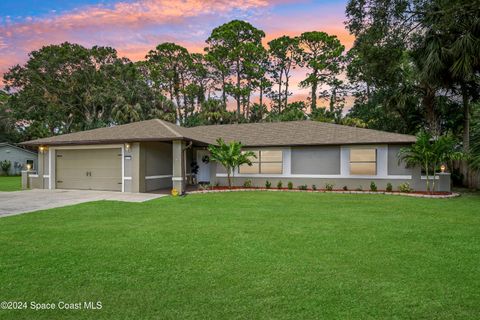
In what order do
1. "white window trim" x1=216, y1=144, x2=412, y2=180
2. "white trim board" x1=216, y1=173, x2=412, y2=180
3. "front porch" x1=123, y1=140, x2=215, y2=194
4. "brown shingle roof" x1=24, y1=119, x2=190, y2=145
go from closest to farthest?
"front porch" x1=123, y1=140, x2=215, y2=194 → "brown shingle roof" x1=24, y1=119, x2=190, y2=145 → "white trim board" x1=216, y1=173, x2=412, y2=180 → "white window trim" x1=216, y1=144, x2=412, y2=180

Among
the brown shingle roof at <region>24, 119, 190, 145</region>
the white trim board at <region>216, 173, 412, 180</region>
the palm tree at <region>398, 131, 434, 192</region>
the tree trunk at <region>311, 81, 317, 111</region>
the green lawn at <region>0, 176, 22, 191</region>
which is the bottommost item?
the green lawn at <region>0, 176, 22, 191</region>

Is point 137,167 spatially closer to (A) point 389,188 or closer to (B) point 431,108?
(A) point 389,188

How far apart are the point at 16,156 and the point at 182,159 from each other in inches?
1040

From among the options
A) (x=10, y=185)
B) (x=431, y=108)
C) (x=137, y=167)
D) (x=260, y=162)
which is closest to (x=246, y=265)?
(x=137, y=167)

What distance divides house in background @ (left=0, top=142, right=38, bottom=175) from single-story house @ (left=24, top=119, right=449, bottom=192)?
1831cm

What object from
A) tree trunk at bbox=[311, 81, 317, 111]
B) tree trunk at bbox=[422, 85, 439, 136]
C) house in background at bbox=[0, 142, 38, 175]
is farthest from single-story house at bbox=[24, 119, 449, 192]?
house in background at bbox=[0, 142, 38, 175]

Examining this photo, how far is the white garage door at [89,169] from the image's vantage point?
14.5 metres

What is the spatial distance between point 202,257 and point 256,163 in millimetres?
12031

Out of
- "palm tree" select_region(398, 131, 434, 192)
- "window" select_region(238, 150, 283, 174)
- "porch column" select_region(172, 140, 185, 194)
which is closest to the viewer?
"palm tree" select_region(398, 131, 434, 192)

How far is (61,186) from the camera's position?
1563cm

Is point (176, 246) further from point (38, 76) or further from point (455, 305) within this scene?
point (38, 76)

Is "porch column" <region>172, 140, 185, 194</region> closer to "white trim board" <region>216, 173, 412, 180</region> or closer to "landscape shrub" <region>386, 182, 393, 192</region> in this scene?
"white trim board" <region>216, 173, 412, 180</region>

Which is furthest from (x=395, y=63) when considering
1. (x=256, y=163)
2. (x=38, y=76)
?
(x=38, y=76)

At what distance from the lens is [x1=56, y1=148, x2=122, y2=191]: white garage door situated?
1446 cm
